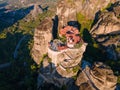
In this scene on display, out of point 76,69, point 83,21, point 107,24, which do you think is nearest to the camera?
point 76,69

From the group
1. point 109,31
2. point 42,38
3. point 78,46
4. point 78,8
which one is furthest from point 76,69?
point 78,8

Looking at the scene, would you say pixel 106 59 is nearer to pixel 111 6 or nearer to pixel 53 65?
pixel 53 65

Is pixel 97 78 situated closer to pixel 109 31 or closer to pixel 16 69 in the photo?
pixel 109 31

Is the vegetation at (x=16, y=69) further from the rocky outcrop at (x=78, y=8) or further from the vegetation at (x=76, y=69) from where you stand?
the rocky outcrop at (x=78, y=8)

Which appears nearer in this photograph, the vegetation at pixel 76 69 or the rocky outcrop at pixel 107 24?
the vegetation at pixel 76 69

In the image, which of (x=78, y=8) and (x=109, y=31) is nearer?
(x=109, y=31)

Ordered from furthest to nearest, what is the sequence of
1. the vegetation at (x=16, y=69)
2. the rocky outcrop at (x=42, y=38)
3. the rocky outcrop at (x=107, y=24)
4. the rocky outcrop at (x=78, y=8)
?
the rocky outcrop at (x=78, y=8) → the rocky outcrop at (x=107, y=24) → the rocky outcrop at (x=42, y=38) → the vegetation at (x=16, y=69)

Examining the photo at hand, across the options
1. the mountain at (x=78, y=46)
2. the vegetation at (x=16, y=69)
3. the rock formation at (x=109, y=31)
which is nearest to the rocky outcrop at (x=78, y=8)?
the mountain at (x=78, y=46)
